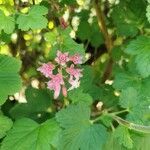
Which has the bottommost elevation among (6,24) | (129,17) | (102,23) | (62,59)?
(102,23)

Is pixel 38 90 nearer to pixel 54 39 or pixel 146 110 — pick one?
pixel 54 39

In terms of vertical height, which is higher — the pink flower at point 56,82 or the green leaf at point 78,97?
the pink flower at point 56,82

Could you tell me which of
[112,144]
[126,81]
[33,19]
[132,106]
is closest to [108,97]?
[126,81]

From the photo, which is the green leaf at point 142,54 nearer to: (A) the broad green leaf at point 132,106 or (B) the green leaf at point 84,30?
(A) the broad green leaf at point 132,106

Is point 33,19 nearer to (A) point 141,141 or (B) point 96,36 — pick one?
(A) point 141,141

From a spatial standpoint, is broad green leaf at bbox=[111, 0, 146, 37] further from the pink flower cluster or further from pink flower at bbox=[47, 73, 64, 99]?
pink flower at bbox=[47, 73, 64, 99]

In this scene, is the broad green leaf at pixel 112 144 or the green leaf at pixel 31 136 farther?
the broad green leaf at pixel 112 144

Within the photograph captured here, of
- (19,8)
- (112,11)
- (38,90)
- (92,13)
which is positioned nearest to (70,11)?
(92,13)

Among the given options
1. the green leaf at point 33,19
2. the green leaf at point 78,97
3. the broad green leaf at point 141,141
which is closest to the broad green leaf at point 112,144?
the broad green leaf at point 141,141
